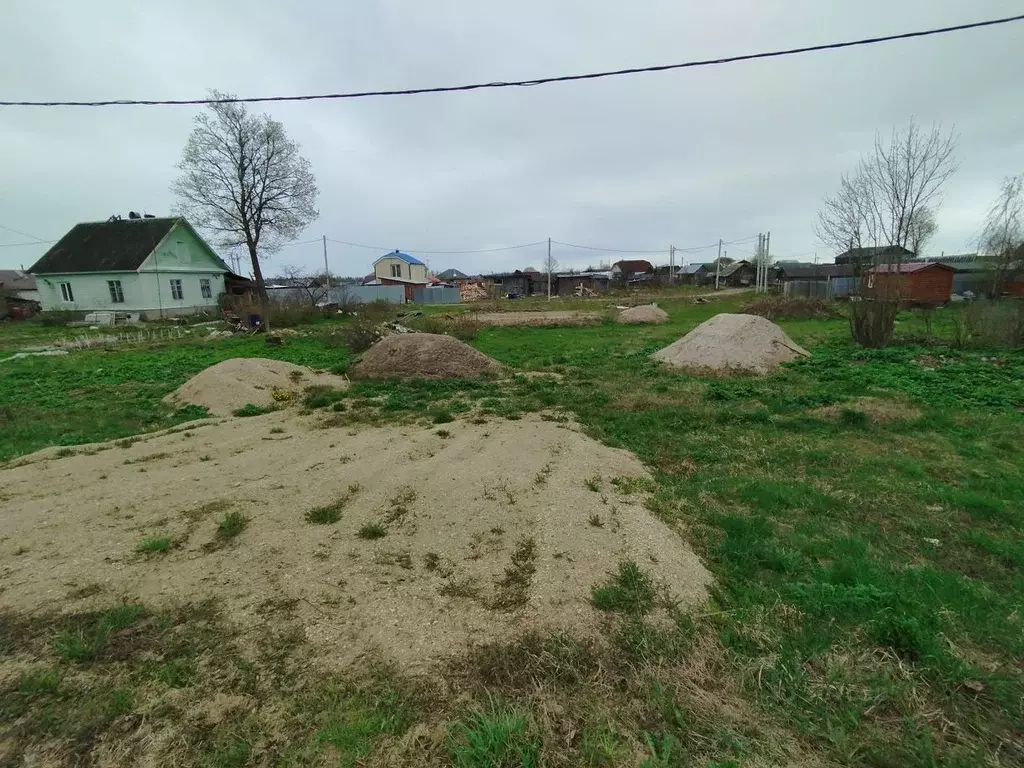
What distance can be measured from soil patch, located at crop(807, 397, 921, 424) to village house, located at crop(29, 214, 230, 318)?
35.1m

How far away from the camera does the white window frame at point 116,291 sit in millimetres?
30342

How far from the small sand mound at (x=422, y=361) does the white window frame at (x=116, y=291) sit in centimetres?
2726

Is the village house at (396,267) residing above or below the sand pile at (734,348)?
above

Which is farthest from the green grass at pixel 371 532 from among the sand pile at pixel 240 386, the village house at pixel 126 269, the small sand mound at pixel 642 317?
the village house at pixel 126 269

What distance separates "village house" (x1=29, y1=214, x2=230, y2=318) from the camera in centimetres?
3017

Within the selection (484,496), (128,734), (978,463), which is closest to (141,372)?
(484,496)

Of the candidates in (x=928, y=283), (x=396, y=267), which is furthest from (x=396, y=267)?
(x=928, y=283)

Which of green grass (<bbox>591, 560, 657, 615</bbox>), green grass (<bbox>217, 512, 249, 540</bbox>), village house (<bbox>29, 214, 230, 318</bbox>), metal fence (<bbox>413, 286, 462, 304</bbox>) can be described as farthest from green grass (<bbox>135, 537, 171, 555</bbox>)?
metal fence (<bbox>413, 286, 462, 304</bbox>)

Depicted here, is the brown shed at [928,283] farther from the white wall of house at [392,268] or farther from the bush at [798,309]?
the white wall of house at [392,268]

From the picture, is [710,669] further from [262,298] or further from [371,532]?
[262,298]

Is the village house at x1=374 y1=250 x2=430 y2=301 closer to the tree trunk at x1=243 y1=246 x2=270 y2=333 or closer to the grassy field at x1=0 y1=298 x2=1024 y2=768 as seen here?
the tree trunk at x1=243 y1=246 x2=270 y2=333

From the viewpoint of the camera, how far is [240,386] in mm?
10008

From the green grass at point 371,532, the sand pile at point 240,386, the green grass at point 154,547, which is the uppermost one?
the sand pile at point 240,386

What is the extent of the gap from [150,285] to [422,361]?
27.8 m
